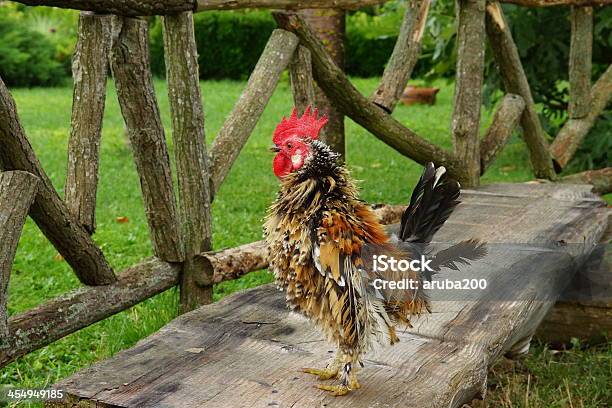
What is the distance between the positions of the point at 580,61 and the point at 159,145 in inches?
148

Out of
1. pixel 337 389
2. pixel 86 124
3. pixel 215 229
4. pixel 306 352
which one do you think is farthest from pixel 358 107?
pixel 337 389

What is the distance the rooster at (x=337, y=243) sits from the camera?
2.54 meters

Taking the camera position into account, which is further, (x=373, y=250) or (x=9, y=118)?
(x=9, y=118)

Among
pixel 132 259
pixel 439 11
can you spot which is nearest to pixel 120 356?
pixel 132 259

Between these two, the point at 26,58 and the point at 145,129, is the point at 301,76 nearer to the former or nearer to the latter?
the point at 145,129

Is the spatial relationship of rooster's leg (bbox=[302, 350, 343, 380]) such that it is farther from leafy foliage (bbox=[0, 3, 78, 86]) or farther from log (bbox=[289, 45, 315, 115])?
leafy foliage (bbox=[0, 3, 78, 86])

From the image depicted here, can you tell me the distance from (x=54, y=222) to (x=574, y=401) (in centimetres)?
242

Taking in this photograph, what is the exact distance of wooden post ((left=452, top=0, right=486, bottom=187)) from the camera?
563 centimetres

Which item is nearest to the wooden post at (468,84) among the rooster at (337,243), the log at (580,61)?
the log at (580,61)

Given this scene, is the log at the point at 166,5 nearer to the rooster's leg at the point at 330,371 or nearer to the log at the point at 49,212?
the log at the point at 49,212

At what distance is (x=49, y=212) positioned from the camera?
11.1 ft

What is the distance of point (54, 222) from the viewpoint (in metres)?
3.44

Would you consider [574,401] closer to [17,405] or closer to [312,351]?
[312,351]

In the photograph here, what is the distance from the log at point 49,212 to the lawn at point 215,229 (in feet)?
2.06
